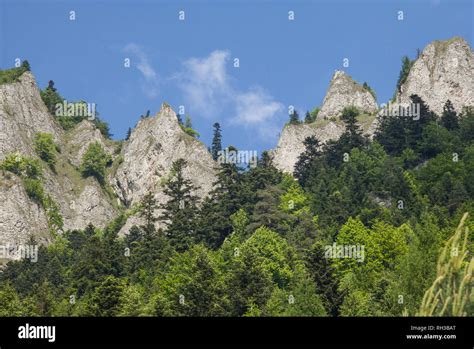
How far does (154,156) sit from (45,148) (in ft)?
82.7

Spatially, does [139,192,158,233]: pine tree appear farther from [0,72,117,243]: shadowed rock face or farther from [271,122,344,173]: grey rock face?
[271,122,344,173]: grey rock face

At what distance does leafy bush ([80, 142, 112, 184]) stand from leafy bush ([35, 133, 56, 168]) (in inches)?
304

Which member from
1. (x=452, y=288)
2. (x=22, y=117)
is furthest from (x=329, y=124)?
(x=452, y=288)

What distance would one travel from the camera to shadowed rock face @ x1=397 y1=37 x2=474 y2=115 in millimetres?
153000

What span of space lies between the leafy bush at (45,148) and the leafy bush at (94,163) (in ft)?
25.3

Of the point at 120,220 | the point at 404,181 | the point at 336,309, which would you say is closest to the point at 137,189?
the point at 120,220

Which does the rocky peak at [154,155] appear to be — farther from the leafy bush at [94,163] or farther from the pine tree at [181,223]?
the pine tree at [181,223]

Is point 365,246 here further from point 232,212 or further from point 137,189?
point 137,189

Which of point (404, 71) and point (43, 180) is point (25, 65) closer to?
point (43, 180)

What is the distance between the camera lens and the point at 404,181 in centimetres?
9869

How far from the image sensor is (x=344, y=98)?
18488 centimetres

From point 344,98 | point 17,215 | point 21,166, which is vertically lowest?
point 17,215

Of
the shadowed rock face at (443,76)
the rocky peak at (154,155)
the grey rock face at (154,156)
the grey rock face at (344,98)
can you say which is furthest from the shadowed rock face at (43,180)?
the shadowed rock face at (443,76)
